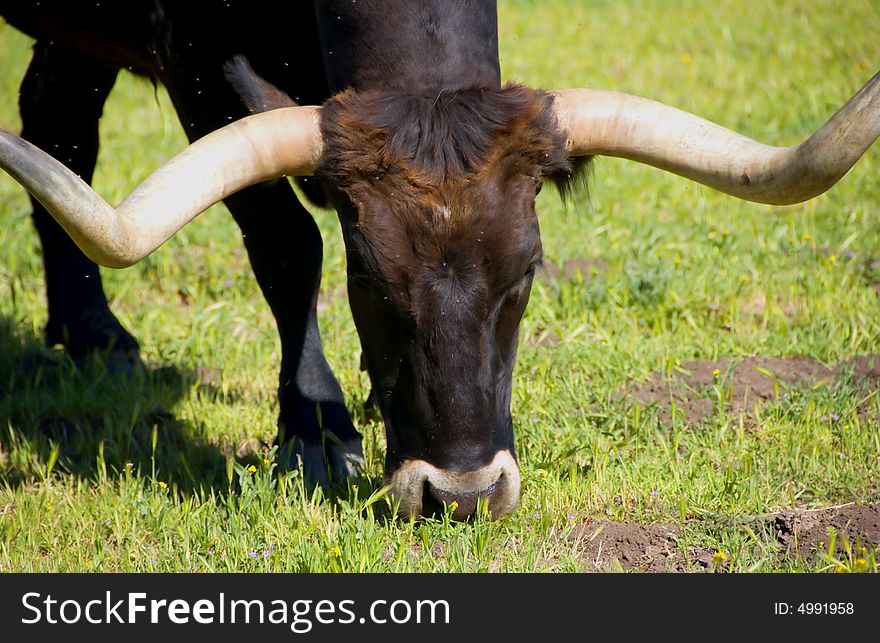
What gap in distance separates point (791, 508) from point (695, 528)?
0.38m

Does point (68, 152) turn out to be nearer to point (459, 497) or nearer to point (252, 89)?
point (252, 89)

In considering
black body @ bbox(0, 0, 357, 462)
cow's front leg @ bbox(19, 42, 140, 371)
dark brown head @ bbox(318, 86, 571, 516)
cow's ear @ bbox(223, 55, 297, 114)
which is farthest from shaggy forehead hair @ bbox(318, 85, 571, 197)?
cow's front leg @ bbox(19, 42, 140, 371)

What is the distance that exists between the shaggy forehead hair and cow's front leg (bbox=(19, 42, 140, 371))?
2.64 metres

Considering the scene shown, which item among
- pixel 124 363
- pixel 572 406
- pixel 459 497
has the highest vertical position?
pixel 124 363

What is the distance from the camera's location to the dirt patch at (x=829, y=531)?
3.36 metres

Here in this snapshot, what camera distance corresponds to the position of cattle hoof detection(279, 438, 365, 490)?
4246 millimetres

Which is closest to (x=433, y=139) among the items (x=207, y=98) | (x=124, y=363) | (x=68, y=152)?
(x=207, y=98)

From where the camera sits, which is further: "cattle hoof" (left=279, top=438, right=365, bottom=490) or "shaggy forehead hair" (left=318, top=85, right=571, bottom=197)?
"cattle hoof" (left=279, top=438, right=365, bottom=490)

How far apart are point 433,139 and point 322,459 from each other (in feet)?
5.39

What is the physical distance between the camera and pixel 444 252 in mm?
3152

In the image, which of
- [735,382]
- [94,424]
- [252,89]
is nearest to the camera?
[252,89]

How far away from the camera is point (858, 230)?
6191mm

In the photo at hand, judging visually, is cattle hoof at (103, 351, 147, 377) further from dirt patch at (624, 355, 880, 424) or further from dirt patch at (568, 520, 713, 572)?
dirt patch at (568, 520, 713, 572)

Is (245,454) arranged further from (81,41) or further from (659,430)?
(81,41)
